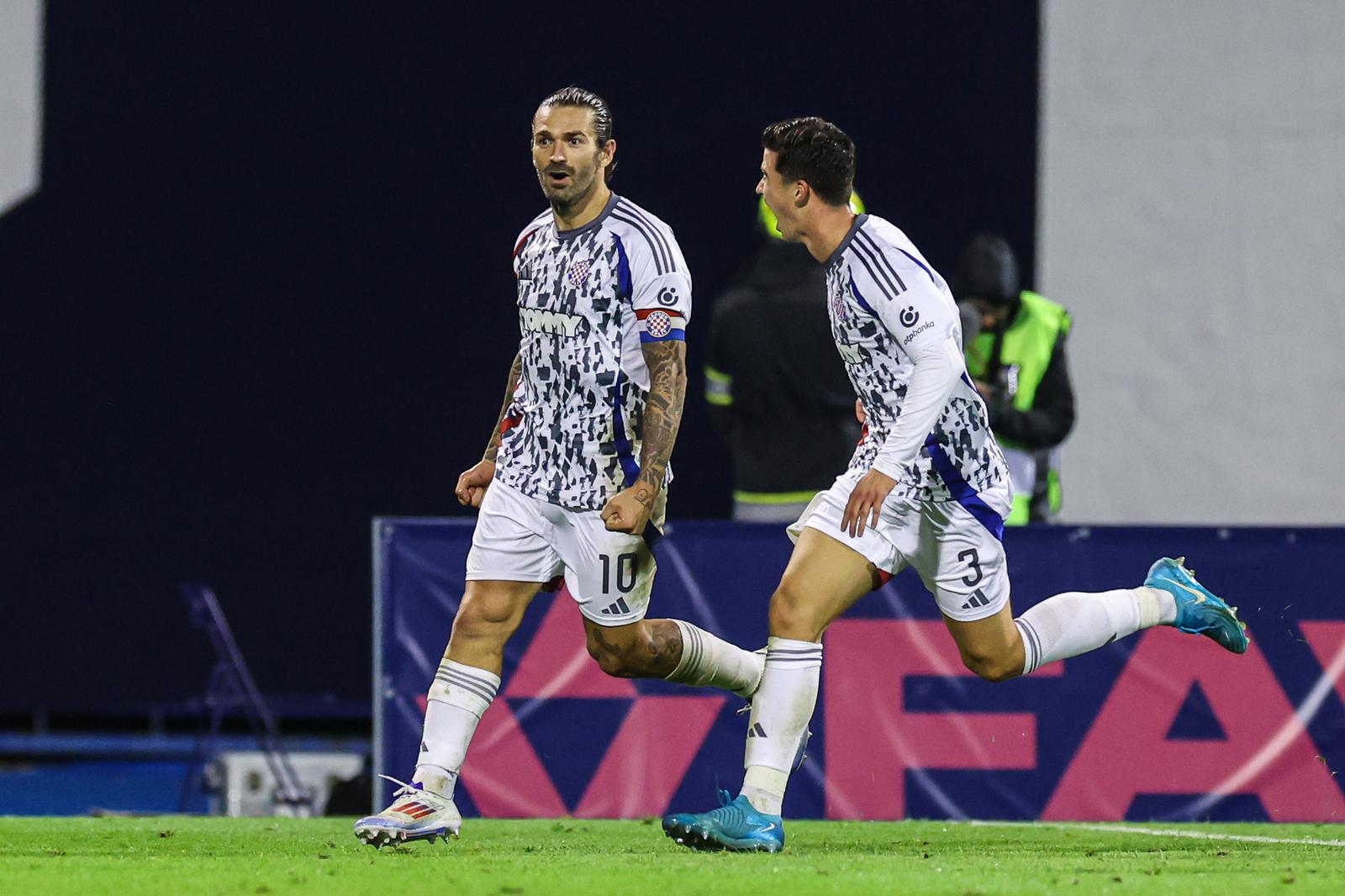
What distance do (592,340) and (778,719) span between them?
3.65 ft

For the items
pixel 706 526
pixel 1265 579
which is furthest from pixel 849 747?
pixel 1265 579

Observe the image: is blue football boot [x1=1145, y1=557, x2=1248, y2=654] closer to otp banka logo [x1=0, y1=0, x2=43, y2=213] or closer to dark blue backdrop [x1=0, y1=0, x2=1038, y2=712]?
dark blue backdrop [x1=0, y1=0, x2=1038, y2=712]

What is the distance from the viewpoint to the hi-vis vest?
8.06m

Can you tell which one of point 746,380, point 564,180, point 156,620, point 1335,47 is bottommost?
point 156,620

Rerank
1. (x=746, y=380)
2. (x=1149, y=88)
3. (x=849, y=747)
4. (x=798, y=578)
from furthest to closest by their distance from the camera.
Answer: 1. (x=1149, y=88)
2. (x=746, y=380)
3. (x=849, y=747)
4. (x=798, y=578)

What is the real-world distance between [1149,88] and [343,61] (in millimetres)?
4445

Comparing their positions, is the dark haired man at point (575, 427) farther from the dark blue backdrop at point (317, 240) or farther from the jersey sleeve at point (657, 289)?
the dark blue backdrop at point (317, 240)

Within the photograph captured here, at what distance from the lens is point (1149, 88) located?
10.9 meters

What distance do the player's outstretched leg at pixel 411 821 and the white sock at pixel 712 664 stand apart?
893 mm

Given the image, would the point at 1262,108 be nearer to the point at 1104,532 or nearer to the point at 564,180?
the point at 1104,532

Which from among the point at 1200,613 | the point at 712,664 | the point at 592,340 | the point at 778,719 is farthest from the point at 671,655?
the point at 1200,613

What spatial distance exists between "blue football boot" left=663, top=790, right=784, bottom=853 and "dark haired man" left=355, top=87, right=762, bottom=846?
626mm

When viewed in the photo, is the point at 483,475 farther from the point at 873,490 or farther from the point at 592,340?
the point at 873,490

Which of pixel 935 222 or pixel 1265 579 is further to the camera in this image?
pixel 935 222
